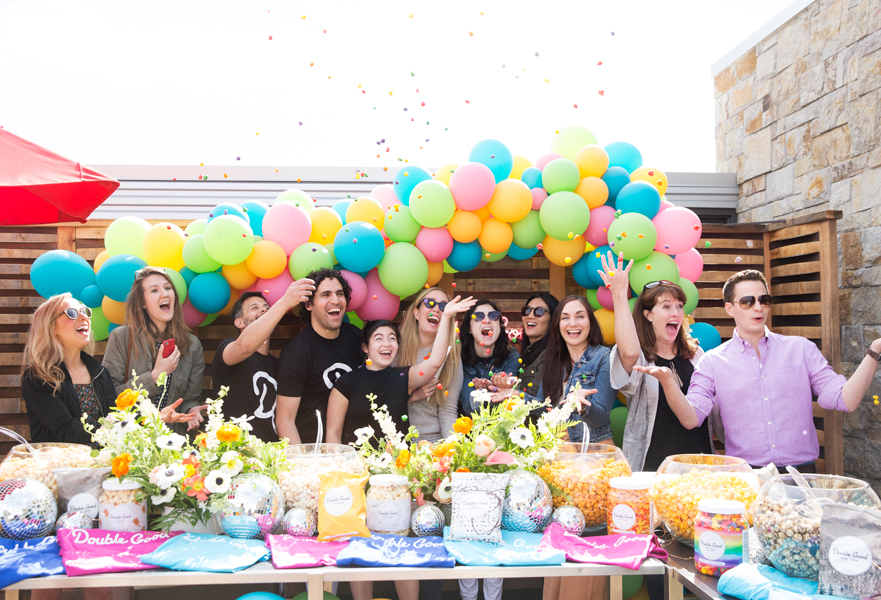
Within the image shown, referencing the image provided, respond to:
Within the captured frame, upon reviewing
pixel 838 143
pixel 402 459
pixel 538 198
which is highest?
pixel 838 143

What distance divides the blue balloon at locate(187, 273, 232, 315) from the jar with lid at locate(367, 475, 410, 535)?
2058mm

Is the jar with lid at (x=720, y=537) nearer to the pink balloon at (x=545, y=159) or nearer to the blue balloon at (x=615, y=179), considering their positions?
the blue balloon at (x=615, y=179)

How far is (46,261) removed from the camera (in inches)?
135

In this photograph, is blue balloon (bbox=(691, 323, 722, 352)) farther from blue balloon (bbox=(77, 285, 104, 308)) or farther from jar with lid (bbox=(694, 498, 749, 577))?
blue balloon (bbox=(77, 285, 104, 308))

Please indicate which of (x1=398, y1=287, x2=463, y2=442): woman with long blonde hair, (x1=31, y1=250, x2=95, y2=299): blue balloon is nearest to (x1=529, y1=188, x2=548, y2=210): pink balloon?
(x1=398, y1=287, x2=463, y2=442): woman with long blonde hair

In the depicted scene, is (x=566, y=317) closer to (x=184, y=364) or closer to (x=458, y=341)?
(x=458, y=341)

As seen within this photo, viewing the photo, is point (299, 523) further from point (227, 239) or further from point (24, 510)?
point (227, 239)

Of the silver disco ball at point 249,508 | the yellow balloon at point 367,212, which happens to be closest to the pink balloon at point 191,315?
the yellow balloon at point 367,212

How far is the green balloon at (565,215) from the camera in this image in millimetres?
3344

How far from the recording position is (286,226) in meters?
3.38

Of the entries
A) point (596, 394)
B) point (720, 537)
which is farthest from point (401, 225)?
point (720, 537)

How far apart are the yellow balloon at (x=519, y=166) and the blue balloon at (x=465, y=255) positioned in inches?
22.1

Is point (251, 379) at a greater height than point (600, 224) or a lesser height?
lesser

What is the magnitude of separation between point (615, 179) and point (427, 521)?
252 centimetres
